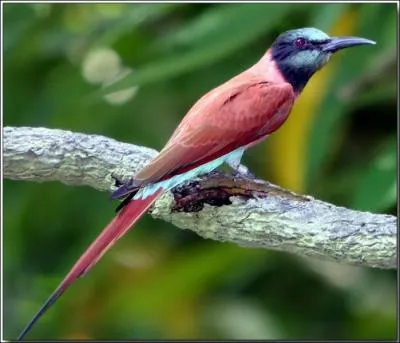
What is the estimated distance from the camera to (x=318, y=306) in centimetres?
257

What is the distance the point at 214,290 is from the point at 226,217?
97cm

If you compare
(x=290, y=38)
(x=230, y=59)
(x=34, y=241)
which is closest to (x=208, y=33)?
(x=230, y=59)

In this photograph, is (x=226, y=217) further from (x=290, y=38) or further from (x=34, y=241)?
(x=34, y=241)

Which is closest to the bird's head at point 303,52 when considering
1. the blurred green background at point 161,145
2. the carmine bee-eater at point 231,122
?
the carmine bee-eater at point 231,122

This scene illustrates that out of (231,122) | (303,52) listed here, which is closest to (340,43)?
(303,52)

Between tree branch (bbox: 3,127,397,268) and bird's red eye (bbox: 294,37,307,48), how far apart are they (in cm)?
19

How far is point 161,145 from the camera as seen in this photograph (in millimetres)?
2301

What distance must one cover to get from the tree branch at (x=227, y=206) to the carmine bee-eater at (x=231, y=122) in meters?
0.05

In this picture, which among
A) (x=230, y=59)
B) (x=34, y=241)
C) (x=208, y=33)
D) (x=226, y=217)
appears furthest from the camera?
(x=34, y=241)

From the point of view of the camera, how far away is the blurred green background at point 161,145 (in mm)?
2158

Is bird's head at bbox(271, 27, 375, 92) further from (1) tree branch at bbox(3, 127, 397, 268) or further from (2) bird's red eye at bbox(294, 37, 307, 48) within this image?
(1) tree branch at bbox(3, 127, 397, 268)

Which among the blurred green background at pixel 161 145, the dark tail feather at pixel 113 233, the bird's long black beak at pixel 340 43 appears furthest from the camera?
the blurred green background at pixel 161 145

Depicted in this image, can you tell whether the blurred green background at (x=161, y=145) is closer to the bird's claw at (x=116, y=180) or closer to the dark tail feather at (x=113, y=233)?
the bird's claw at (x=116, y=180)

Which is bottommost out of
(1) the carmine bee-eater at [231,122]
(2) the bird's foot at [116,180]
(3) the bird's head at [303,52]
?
(2) the bird's foot at [116,180]
